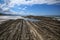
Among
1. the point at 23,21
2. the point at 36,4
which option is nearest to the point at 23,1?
the point at 36,4

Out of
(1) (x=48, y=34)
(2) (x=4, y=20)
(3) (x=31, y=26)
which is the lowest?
(1) (x=48, y=34)

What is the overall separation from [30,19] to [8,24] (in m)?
0.64

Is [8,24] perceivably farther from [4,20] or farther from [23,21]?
[23,21]

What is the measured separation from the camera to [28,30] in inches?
104

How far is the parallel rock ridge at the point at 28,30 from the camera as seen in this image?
2.37m

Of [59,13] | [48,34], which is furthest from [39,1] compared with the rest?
[48,34]

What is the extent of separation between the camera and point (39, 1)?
299cm

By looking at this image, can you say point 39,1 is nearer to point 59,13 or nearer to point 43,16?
point 43,16

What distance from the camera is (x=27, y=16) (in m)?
2.91

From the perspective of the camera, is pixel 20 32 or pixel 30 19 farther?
pixel 30 19

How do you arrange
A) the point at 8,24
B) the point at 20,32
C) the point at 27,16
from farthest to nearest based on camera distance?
the point at 27,16, the point at 8,24, the point at 20,32

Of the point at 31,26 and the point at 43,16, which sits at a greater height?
the point at 43,16

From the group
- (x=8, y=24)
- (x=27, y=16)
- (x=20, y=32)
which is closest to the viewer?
(x=20, y=32)

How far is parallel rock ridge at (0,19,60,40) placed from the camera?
2.37m
